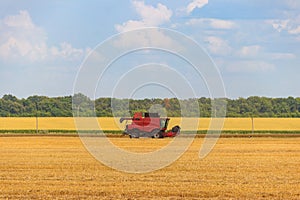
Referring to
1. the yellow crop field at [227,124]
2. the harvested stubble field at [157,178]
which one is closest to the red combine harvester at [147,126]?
the harvested stubble field at [157,178]

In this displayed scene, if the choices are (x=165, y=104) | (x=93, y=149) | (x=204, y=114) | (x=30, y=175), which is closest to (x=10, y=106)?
(x=204, y=114)

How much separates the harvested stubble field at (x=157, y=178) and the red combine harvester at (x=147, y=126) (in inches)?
629

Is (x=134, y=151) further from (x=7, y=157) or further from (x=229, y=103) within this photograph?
(x=229, y=103)

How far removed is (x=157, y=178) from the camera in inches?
935

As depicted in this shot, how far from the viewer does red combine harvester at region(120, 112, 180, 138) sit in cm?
4978

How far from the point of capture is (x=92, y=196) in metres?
19.6

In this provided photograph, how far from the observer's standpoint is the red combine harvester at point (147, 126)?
163 feet

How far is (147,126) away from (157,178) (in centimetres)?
2689

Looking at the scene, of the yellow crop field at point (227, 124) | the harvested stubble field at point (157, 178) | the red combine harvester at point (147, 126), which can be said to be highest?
the yellow crop field at point (227, 124)

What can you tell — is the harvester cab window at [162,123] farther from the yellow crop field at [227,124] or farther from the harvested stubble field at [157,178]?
the yellow crop field at [227,124]

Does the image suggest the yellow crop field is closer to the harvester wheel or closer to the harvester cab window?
the harvester cab window

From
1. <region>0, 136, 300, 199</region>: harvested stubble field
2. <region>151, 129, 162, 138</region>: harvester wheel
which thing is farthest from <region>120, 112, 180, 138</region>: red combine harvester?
<region>0, 136, 300, 199</region>: harvested stubble field

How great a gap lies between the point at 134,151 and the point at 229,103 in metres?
54.5

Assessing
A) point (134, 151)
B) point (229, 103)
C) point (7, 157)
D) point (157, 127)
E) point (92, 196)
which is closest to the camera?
A: point (92, 196)
